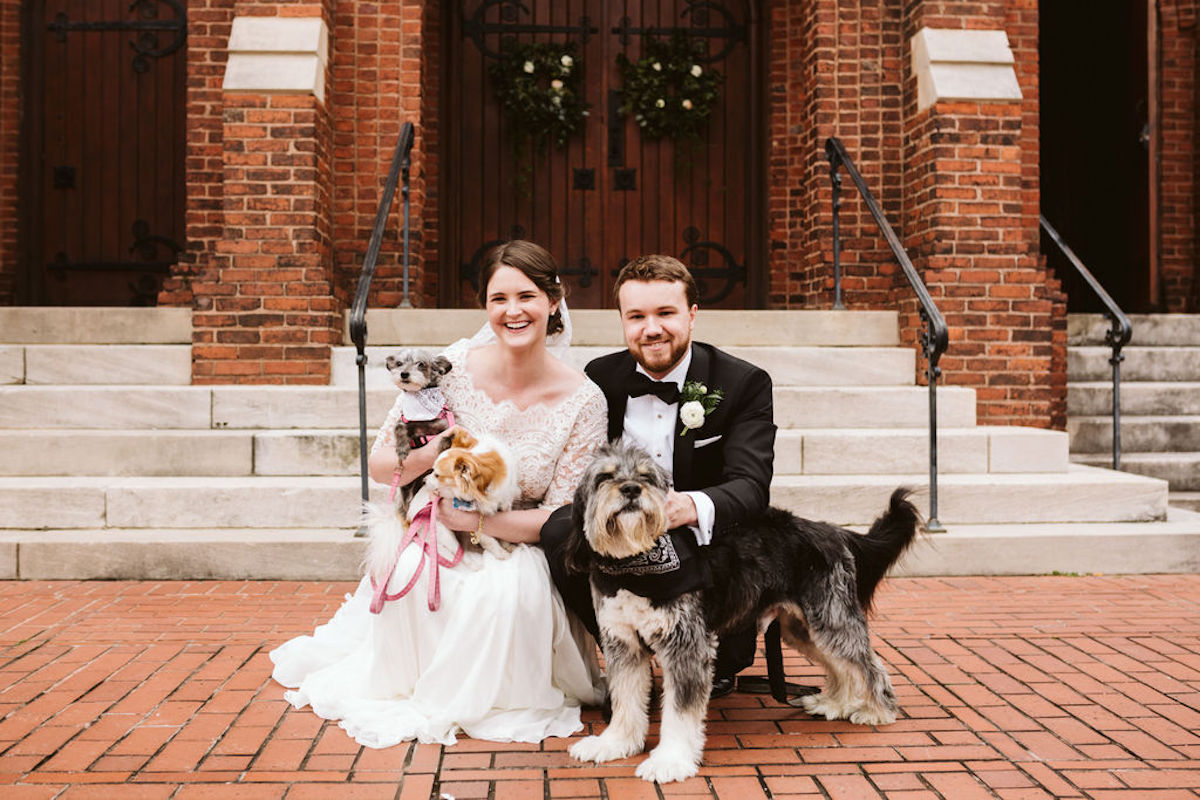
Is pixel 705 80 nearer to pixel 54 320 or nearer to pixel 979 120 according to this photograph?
pixel 979 120

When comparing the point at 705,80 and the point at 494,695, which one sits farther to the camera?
the point at 705,80

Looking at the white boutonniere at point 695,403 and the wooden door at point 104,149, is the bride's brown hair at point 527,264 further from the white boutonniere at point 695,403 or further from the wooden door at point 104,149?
→ the wooden door at point 104,149

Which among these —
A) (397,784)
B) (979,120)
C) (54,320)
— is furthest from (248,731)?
(979,120)

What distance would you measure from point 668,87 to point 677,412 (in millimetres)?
6286

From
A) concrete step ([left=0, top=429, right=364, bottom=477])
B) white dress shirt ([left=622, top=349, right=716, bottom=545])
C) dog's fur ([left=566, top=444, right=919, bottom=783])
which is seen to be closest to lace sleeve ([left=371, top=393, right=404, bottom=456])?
white dress shirt ([left=622, top=349, right=716, bottom=545])

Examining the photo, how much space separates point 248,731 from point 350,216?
504 centimetres

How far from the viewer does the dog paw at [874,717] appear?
3.20 m

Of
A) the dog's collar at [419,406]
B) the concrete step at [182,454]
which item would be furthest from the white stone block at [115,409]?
the dog's collar at [419,406]

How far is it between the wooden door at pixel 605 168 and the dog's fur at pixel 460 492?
5704 mm

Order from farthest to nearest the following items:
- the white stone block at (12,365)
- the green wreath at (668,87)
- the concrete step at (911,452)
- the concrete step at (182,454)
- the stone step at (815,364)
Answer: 1. the green wreath at (668,87)
2. the stone step at (815,364)
3. the white stone block at (12,365)
4. the concrete step at (911,452)
5. the concrete step at (182,454)

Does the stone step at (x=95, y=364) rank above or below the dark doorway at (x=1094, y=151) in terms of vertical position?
below

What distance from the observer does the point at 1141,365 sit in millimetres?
7848

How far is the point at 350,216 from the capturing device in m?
7.46

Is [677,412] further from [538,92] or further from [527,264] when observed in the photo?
[538,92]
